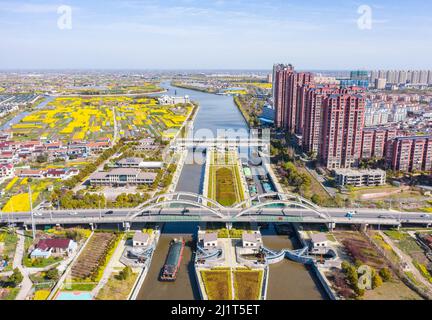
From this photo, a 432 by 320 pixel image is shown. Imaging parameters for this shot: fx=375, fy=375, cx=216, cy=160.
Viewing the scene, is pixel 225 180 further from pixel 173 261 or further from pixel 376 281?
pixel 376 281

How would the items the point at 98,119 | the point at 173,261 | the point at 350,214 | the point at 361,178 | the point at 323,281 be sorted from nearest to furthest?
the point at 323,281, the point at 173,261, the point at 350,214, the point at 361,178, the point at 98,119

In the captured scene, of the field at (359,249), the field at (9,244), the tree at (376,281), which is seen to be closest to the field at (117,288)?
the field at (9,244)

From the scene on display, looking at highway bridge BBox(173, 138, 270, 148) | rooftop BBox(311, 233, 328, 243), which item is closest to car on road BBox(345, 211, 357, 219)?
rooftop BBox(311, 233, 328, 243)

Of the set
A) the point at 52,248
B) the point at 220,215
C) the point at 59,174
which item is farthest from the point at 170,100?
the point at 52,248

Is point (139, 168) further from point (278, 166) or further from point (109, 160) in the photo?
point (278, 166)

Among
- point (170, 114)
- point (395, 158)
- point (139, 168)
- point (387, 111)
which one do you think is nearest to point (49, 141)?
point (139, 168)
